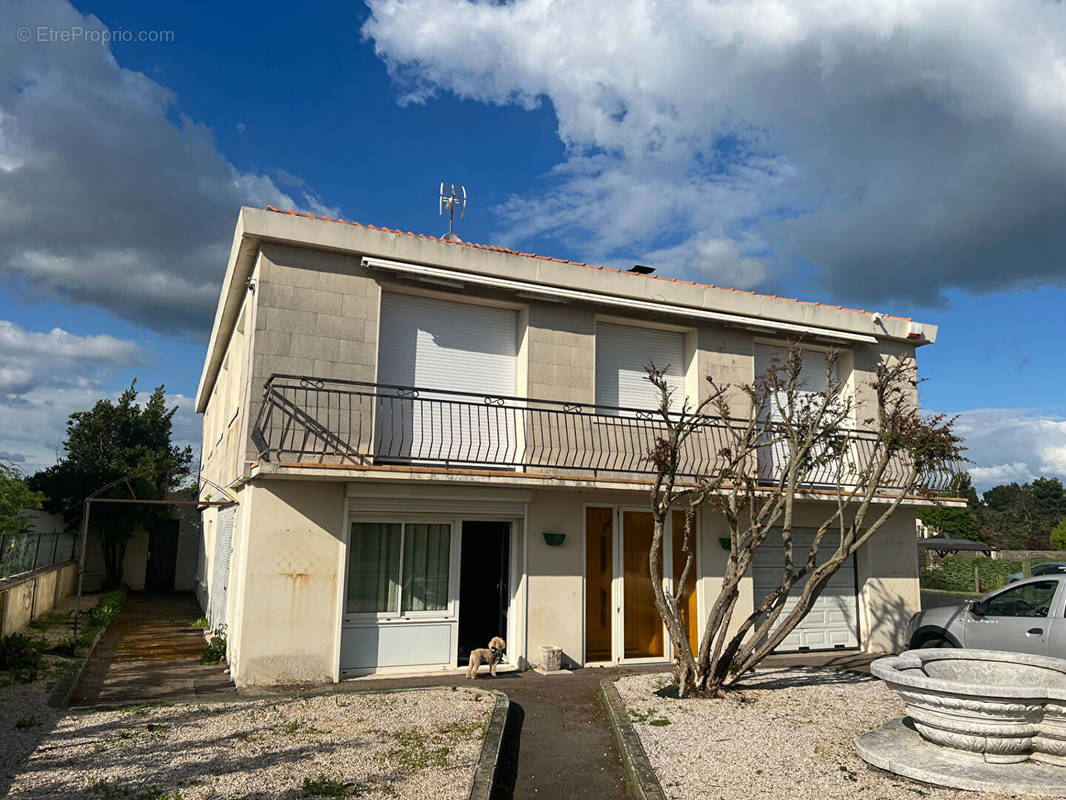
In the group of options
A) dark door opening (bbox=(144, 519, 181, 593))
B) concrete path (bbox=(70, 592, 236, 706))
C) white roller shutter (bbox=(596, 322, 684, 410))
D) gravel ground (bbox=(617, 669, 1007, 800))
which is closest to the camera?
gravel ground (bbox=(617, 669, 1007, 800))

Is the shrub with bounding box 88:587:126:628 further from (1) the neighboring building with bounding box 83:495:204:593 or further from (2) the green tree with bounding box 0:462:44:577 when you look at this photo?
(1) the neighboring building with bounding box 83:495:204:593

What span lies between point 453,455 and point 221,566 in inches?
215

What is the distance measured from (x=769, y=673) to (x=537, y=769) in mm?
4670

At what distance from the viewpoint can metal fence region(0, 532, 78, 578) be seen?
12.2 metres

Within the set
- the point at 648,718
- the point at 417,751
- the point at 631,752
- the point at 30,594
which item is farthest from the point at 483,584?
the point at 30,594

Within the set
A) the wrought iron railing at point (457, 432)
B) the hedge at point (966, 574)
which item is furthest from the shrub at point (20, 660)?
the hedge at point (966, 574)

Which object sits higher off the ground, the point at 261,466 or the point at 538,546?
the point at 261,466

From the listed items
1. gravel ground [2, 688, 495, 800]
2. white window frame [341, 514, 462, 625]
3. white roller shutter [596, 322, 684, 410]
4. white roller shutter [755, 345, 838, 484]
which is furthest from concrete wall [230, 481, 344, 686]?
white roller shutter [755, 345, 838, 484]

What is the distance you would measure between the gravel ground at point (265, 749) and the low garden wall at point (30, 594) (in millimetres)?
5330

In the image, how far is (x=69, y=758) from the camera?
19.9 feet

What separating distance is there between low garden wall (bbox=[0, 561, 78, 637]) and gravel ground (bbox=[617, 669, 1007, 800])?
31.4 ft

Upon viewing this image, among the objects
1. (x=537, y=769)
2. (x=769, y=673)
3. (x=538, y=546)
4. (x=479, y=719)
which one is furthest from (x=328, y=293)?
(x=769, y=673)

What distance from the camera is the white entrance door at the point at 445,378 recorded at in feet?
33.5

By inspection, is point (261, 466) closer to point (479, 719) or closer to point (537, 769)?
point (479, 719)
